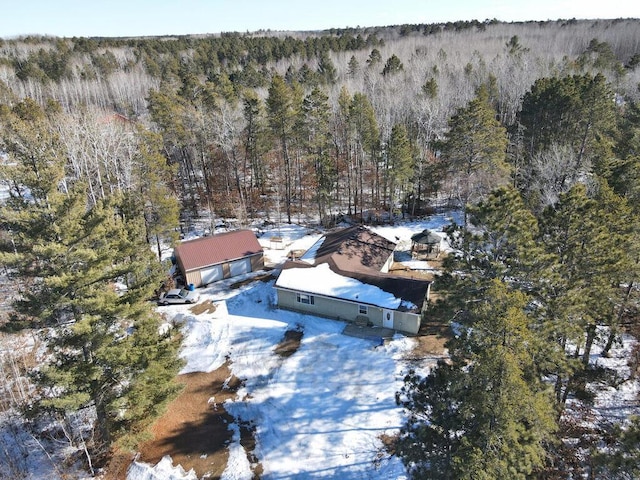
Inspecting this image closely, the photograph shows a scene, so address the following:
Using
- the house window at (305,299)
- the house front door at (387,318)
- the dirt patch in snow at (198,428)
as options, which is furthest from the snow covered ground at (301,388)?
the house front door at (387,318)

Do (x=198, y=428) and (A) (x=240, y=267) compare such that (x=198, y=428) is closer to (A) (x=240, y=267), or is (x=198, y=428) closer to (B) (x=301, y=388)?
(B) (x=301, y=388)

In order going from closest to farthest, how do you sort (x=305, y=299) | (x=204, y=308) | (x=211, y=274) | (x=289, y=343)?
(x=289, y=343) < (x=305, y=299) < (x=204, y=308) < (x=211, y=274)

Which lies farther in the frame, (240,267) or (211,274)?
(240,267)

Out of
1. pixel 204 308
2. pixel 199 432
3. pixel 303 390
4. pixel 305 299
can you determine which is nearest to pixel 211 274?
pixel 204 308

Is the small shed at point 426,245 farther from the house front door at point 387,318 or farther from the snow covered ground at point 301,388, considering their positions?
the snow covered ground at point 301,388

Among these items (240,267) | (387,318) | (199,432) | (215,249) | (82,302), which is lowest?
(199,432)

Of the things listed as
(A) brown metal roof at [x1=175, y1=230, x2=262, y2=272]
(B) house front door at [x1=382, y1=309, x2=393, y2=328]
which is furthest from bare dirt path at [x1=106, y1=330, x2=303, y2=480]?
(A) brown metal roof at [x1=175, y1=230, x2=262, y2=272]
